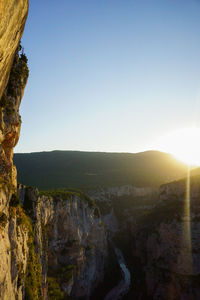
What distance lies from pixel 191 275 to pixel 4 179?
45.4 m

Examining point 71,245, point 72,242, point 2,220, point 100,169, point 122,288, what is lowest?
point 122,288

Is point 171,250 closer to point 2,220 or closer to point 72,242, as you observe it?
point 72,242

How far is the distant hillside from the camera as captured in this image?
116562mm

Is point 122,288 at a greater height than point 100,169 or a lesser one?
lesser

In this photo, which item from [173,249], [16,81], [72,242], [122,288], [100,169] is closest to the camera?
[16,81]

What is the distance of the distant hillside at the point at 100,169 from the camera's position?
382ft

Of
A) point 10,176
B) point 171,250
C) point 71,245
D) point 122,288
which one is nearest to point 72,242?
point 71,245

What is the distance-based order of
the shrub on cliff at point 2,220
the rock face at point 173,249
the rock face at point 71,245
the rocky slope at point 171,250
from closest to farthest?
the shrub on cliff at point 2,220, the rock face at point 71,245, the rock face at point 173,249, the rocky slope at point 171,250

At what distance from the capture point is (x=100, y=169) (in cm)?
15662

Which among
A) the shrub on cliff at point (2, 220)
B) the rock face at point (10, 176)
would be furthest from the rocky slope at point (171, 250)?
the shrub on cliff at point (2, 220)

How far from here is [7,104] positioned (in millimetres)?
15242

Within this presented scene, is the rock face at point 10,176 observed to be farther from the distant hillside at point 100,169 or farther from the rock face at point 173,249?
the distant hillside at point 100,169

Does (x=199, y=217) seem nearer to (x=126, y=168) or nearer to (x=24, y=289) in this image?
(x=24, y=289)

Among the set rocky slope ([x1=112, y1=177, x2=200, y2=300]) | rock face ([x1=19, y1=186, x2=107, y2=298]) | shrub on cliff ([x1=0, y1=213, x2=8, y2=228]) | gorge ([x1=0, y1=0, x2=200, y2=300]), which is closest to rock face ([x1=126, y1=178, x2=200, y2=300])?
rocky slope ([x1=112, y1=177, x2=200, y2=300])
